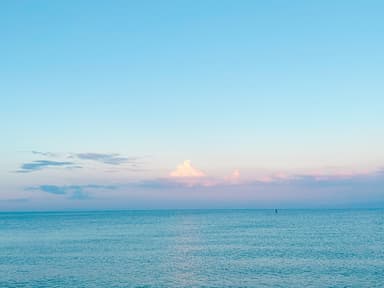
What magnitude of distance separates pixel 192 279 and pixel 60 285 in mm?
14718

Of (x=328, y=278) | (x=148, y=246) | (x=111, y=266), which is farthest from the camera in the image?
(x=148, y=246)

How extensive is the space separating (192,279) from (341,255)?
2800cm

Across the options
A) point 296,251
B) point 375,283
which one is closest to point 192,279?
point 375,283

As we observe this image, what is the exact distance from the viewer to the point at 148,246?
290 feet

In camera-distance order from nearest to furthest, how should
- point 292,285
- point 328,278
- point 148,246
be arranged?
point 292,285
point 328,278
point 148,246

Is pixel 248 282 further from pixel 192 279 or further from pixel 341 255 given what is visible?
pixel 341 255

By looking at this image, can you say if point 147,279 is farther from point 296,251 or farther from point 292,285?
point 296,251

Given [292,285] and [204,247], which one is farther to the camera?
[204,247]

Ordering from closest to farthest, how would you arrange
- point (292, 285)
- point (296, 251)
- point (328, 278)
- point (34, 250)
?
point (292, 285) < point (328, 278) < point (296, 251) < point (34, 250)

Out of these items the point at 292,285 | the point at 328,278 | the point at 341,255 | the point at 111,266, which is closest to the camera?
the point at 292,285

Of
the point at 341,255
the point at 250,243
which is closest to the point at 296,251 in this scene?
the point at 341,255

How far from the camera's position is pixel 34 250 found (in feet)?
271

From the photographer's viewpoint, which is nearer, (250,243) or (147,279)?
(147,279)

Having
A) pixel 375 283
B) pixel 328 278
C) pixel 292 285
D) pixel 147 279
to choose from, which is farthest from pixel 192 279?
pixel 375 283
